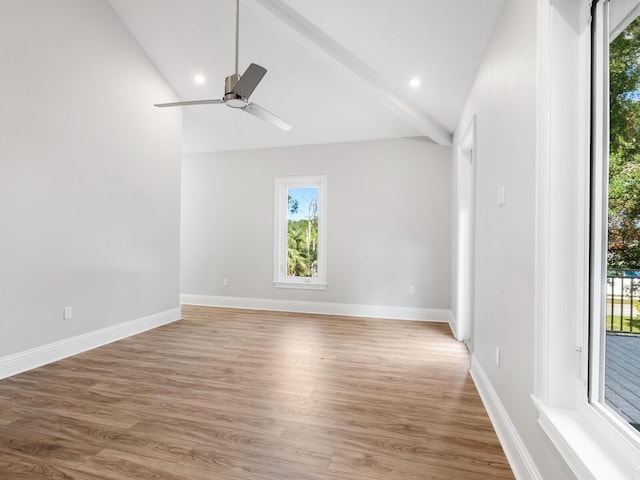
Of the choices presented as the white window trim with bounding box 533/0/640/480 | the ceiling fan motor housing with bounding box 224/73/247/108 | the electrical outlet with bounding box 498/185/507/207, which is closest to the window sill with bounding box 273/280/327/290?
the ceiling fan motor housing with bounding box 224/73/247/108

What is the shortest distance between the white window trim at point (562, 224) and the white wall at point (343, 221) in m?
3.52

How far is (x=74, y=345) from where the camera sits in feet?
10.8

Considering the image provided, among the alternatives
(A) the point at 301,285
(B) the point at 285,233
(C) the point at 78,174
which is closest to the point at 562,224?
(C) the point at 78,174

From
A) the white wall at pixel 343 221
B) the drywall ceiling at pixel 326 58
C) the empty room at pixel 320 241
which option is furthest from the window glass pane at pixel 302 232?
the drywall ceiling at pixel 326 58

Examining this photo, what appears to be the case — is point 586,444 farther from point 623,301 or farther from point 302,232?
point 302,232

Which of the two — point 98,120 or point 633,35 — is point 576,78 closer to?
point 633,35

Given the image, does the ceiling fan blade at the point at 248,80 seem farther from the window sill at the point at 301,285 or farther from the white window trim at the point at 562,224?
the window sill at the point at 301,285

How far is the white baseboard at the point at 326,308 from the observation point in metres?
4.82

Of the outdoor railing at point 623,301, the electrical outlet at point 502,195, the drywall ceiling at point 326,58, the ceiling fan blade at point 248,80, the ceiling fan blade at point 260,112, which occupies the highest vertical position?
the drywall ceiling at point 326,58

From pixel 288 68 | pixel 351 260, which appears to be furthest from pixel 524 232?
pixel 351 260

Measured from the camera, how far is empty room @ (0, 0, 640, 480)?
51.1 inches

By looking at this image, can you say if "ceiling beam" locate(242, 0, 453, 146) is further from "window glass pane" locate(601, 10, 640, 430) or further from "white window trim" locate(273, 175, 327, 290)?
"window glass pane" locate(601, 10, 640, 430)

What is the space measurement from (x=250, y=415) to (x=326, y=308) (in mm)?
3132

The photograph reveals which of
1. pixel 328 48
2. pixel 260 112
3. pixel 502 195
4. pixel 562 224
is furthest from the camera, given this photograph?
pixel 328 48
